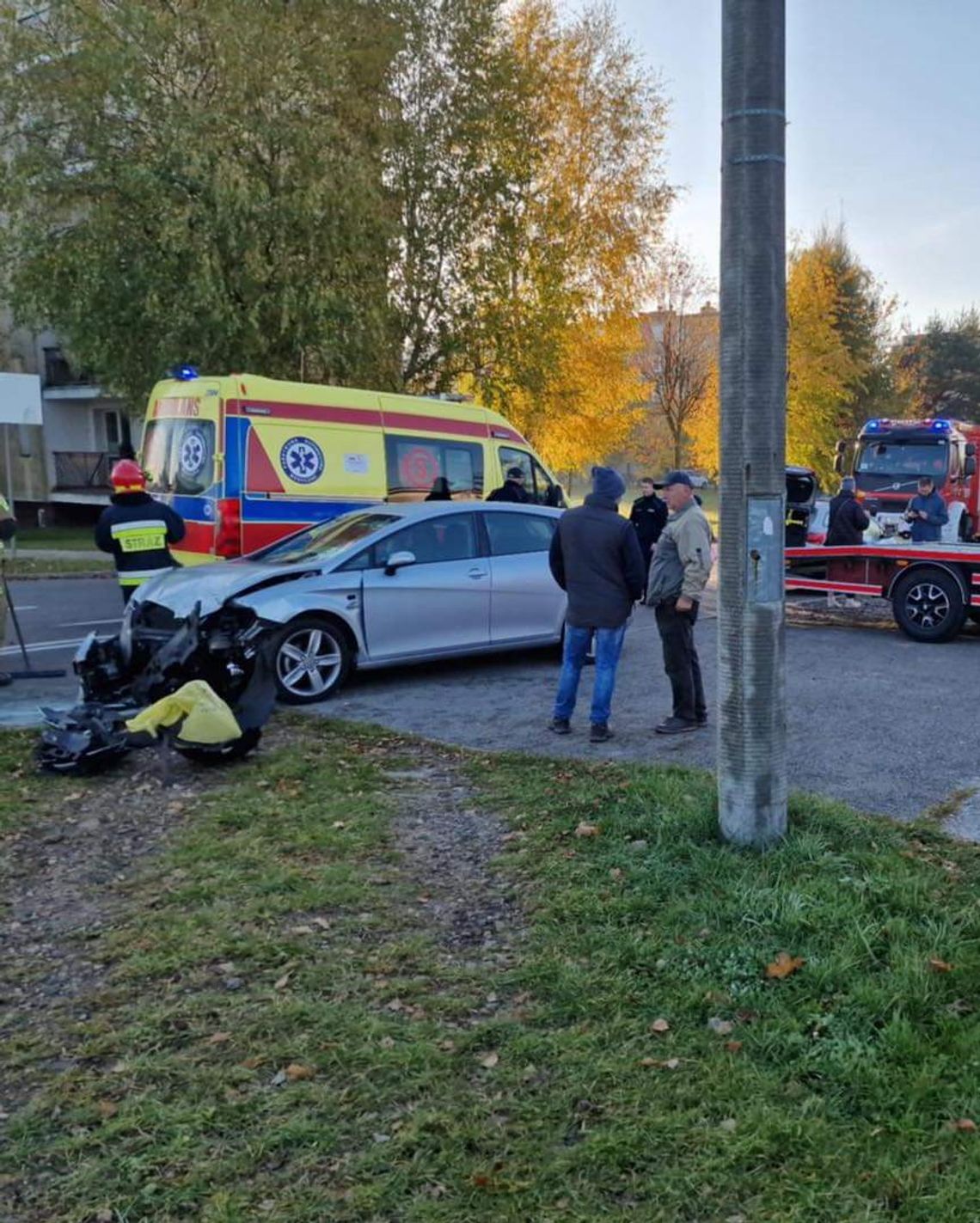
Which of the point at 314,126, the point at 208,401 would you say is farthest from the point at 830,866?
the point at 314,126

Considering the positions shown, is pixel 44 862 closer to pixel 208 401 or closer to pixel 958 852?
pixel 958 852

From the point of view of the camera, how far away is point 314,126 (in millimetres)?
15531

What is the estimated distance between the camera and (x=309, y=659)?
25.5 ft

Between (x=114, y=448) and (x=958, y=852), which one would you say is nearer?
(x=958, y=852)

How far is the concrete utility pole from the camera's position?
4.01 metres

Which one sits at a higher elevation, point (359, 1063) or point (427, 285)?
point (427, 285)

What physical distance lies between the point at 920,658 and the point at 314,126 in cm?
1175

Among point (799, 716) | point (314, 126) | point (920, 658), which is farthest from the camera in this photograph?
point (314, 126)

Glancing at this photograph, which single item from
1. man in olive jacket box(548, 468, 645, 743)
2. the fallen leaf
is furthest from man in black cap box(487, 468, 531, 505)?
the fallen leaf

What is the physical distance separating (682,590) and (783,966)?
11.7ft

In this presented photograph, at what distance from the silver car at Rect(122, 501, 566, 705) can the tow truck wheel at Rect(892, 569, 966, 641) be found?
13.7 feet

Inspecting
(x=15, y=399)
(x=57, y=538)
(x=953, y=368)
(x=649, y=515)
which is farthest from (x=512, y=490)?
(x=953, y=368)

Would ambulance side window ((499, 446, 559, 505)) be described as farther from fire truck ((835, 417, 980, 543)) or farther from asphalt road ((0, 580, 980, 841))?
fire truck ((835, 417, 980, 543))

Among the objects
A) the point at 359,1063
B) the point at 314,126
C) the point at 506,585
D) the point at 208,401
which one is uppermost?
the point at 314,126
